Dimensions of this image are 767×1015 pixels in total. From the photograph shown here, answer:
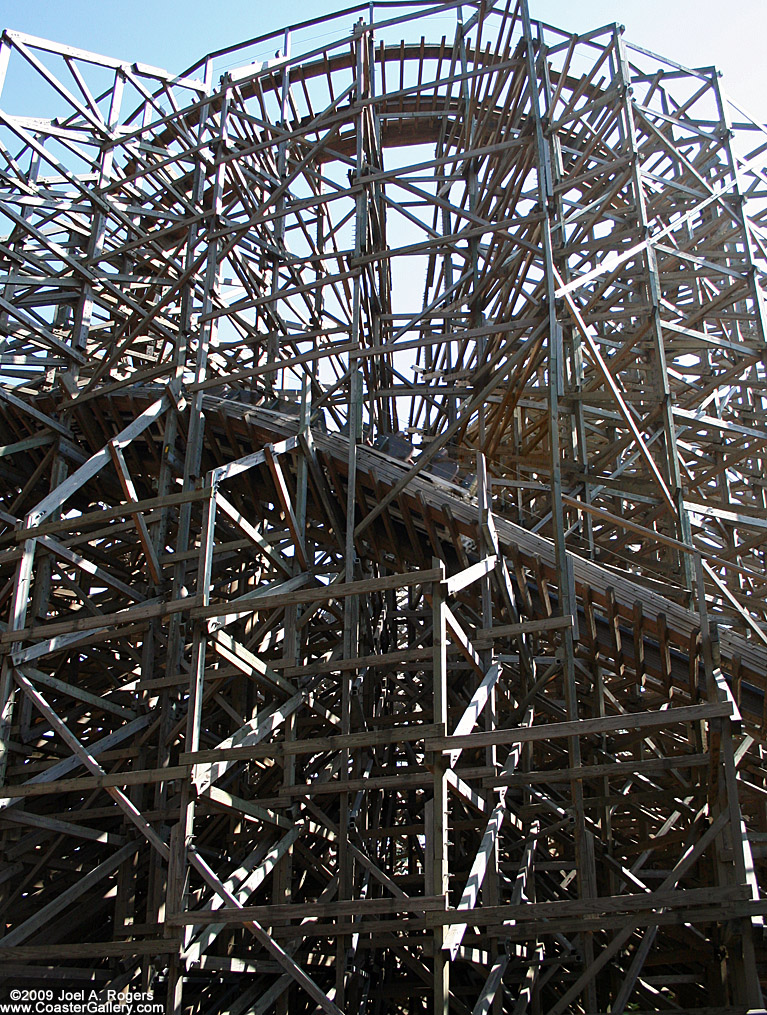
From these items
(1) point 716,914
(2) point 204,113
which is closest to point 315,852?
(1) point 716,914

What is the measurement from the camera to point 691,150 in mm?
19047

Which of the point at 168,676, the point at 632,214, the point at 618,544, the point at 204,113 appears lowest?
the point at 168,676

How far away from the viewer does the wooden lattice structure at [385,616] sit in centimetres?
802

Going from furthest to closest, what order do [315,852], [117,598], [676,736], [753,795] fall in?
1. [117,598]
2. [315,852]
3. [676,736]
4. [753,795]

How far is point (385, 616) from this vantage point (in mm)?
13766

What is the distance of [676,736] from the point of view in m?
10.7

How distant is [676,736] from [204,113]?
1113 centimetres

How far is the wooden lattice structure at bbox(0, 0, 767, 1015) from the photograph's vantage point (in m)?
8.02

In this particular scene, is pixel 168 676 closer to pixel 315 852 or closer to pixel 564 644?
pixel 315 852

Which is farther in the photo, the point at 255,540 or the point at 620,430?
the point at 620,430

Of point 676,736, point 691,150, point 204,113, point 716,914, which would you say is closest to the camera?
point 716,914

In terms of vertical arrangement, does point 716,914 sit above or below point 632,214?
below

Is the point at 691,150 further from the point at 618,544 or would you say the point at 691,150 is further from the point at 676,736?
the point at 676,736

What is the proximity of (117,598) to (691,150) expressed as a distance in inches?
553
